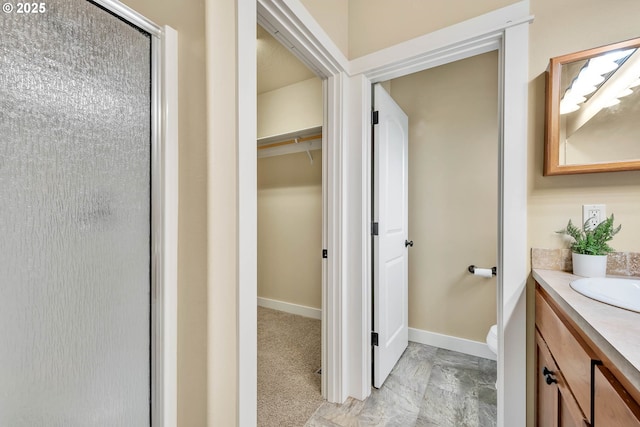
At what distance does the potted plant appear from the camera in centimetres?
101

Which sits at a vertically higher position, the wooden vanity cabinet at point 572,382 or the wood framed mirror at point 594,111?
the wood framed mirror at point 594,111

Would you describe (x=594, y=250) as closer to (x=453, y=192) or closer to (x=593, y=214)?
(x=593, y=214)

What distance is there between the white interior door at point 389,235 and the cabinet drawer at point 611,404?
3.77 ft

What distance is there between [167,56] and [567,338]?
1.51m

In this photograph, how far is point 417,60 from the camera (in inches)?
58.8

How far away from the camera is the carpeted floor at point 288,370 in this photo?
1547mm

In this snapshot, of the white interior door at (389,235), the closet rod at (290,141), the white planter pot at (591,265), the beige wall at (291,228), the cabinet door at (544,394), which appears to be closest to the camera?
the cabinet door at (544,394)

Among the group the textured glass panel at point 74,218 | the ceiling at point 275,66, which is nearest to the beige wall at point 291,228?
the ceiling at point 275,66

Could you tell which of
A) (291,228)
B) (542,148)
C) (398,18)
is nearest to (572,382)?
(542,148)

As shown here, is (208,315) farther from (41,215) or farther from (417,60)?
(417,60)

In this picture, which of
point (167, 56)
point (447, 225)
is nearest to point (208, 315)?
point (167, 56)

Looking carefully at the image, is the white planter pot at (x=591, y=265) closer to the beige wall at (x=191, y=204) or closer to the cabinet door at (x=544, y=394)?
the cabinet door at (x=544, y=394)

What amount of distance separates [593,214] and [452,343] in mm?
1578

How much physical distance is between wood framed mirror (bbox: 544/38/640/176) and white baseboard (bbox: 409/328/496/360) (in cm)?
158
